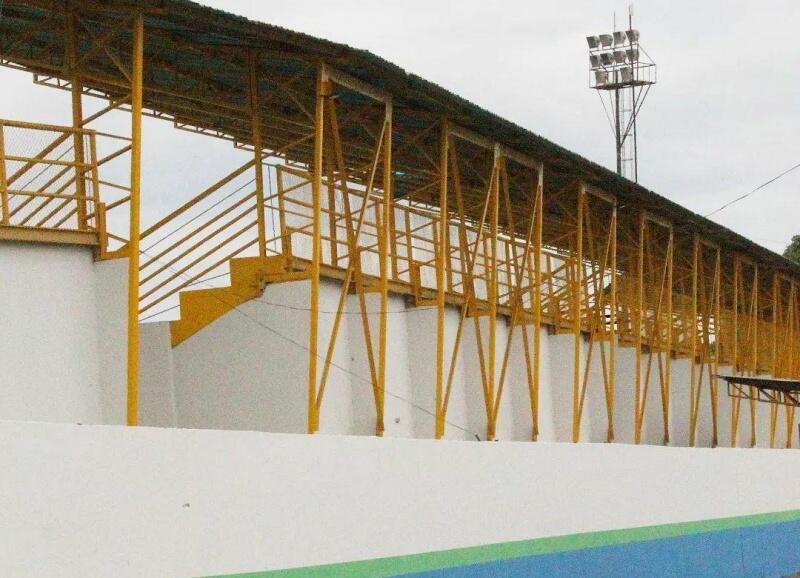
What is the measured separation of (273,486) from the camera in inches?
566

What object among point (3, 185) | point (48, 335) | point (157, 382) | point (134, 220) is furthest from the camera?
point (157, 382)

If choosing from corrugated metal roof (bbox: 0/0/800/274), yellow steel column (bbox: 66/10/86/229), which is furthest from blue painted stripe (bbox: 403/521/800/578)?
corrugated metal roof (bbox: 0/0/800/274)

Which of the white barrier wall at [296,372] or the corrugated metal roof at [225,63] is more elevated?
the corrugated metal roof at [225,63]

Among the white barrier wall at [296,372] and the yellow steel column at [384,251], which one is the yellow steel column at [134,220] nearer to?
the yellow steel column at [384,251]

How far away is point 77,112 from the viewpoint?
18406 mm

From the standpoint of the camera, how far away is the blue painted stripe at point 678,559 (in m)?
19.5

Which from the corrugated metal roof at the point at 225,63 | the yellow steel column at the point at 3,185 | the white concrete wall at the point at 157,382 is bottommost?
the white concrete wall at the point at 157,382

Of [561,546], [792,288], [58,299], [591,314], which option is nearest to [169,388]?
[58,299]

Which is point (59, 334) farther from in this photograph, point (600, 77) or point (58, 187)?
point (600, 77)

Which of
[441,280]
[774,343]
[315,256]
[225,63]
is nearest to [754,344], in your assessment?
[774,343]

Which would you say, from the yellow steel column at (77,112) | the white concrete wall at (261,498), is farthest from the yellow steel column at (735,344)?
the yellow steel column at (77,112)

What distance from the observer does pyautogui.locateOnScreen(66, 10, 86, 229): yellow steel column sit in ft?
54.9

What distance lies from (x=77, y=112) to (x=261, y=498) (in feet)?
21.3

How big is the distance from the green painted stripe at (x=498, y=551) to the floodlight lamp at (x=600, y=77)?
25.8m
